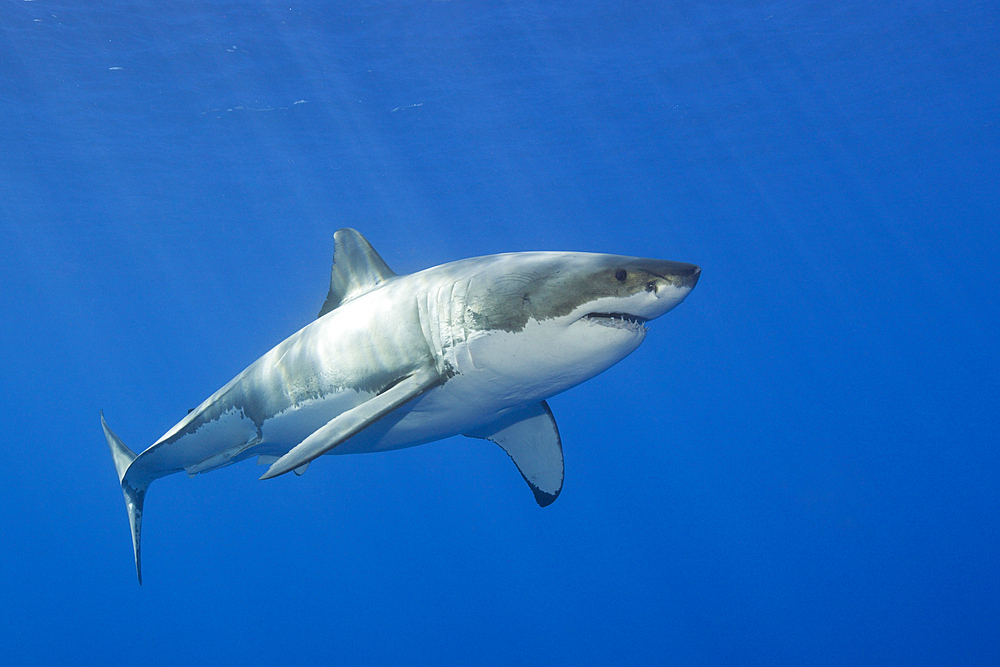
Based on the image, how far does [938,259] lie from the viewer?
173 ft

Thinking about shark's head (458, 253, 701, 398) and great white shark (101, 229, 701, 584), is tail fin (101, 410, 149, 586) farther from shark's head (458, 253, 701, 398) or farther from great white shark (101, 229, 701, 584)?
shark's head (458, 253, 701, 398)

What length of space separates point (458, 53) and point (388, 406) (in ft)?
50.1

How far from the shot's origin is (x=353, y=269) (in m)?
4.76

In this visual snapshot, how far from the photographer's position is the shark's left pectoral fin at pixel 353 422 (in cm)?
294

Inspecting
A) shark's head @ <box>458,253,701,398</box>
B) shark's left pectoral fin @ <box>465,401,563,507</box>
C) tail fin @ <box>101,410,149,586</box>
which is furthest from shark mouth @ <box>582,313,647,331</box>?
tail fin @ <box>101,410,149,586</box>

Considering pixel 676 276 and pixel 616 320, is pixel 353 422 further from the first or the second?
pixel 676 276

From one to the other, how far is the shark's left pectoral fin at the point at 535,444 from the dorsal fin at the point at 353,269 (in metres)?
1.47

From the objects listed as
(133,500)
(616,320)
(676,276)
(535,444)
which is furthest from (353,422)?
(133,500)

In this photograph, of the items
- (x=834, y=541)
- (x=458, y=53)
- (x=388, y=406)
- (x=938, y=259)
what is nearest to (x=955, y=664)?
(x=834, y=541)

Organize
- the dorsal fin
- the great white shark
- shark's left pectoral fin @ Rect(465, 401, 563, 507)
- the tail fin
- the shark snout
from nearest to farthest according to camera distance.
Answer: the shark snout → the great white shark → the dorsal fin → shark's left pectoral fin @ Rect(465, 401, 563, 507) → the tail fin

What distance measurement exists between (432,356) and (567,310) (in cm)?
83

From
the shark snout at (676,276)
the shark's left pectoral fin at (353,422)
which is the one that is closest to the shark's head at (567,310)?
the shark snout at (676,276)

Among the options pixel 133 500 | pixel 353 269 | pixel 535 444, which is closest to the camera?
pixel 353 269

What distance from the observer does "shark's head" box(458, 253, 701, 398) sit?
113 inches
